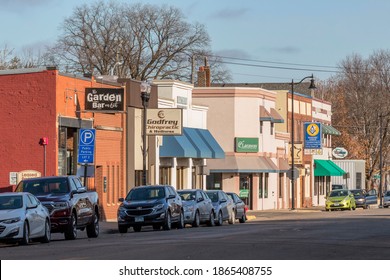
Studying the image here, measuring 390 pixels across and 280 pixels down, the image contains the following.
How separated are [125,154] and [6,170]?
31.0 feet

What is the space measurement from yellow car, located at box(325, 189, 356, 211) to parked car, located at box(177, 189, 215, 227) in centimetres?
3032

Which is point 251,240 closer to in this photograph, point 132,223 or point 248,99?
point 132,223

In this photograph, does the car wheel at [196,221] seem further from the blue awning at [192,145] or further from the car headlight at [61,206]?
the blue awning at [192,145]

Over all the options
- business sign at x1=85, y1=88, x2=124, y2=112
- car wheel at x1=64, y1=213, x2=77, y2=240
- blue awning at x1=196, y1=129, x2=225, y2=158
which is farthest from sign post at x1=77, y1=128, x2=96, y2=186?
blue awning at x1=196, y1=129, x2=225, y2=158

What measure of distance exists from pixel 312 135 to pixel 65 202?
5319 centimetres

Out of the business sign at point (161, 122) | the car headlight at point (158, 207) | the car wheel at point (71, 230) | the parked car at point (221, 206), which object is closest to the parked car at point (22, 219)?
the car wheel at point (71, 230)

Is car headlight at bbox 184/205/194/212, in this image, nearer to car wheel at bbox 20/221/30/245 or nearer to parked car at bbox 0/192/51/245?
parked car at bbox 0/192/51/245

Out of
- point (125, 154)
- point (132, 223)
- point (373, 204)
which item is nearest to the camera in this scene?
point (132, 223)

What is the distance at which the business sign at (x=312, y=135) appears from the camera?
8231 cm

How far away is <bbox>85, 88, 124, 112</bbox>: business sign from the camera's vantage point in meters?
48.4

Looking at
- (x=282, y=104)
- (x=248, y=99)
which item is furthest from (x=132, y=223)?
(x=282, y=104)

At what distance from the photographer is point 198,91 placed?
71875 millimetres

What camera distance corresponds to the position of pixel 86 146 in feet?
150
